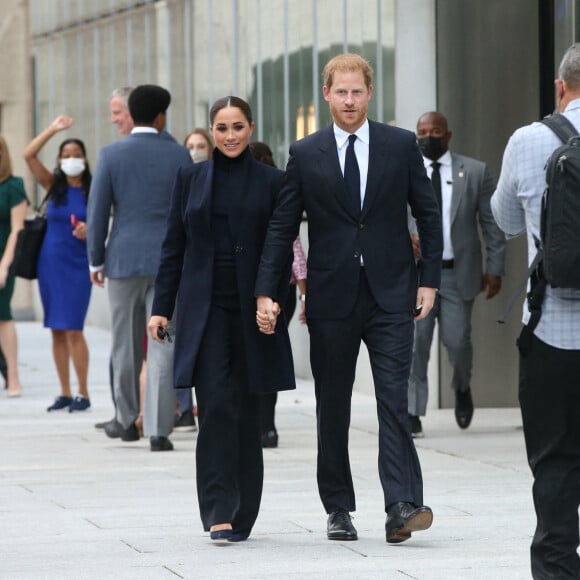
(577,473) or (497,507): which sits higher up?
(577,473)

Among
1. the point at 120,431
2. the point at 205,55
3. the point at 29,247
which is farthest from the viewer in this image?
the point at 205,55

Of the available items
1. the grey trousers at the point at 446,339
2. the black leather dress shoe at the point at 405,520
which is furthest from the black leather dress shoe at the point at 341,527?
the grey trousers at the point at 446,339

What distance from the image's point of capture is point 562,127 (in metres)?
5.77

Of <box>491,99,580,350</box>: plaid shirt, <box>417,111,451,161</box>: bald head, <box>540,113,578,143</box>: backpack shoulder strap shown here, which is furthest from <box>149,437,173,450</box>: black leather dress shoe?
<box>540,113,578,143</box>: backpack shoulder strap

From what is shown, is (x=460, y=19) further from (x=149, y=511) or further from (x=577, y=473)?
Answer: (x=577, y=473)

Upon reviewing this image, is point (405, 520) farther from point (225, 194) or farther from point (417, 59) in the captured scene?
point (417, 59)

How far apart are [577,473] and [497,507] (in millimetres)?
2329

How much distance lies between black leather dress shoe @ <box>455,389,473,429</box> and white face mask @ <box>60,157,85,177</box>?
10.2ft

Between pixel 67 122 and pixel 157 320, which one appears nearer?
pixel 157 320

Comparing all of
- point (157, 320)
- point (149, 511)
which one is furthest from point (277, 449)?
point (157, 320)

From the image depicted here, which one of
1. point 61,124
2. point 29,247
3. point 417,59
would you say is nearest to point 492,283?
point 417,59

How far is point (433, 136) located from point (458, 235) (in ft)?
2.05

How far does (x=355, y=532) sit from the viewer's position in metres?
7.09

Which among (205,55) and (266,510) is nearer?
(266,510)
